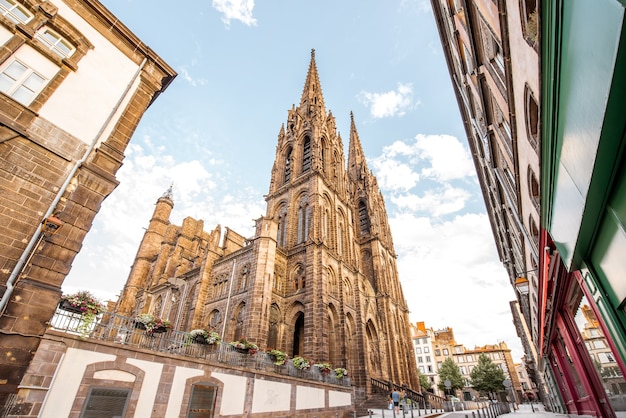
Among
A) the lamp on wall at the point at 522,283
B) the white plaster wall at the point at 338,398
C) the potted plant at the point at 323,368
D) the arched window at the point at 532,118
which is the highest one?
the arched window at the point at 532,118

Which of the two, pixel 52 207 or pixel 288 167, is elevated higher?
pixel 288 167

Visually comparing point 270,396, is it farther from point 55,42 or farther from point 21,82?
point 55,42

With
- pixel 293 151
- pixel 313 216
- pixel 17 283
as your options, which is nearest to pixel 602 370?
pixel 17 283

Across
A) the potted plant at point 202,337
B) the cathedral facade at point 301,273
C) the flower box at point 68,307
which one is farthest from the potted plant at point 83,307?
the cathedral facade at point 301,273

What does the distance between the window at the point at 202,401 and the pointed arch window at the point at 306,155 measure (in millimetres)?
23443

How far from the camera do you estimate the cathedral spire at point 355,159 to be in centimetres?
4593

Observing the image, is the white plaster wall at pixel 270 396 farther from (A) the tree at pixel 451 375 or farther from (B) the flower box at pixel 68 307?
(A) the tree at pixel 451 375

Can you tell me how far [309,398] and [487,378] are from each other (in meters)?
36.8

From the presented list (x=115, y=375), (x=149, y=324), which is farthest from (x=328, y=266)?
(x=115, y=375)

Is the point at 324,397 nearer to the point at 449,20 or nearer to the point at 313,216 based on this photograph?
the point at 313,216

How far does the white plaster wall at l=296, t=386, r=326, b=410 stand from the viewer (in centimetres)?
1270

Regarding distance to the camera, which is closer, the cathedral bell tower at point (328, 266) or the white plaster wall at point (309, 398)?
the white plaster wall at point (309, 398)

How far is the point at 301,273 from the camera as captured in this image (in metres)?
23.0

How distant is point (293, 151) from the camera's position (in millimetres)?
32469
